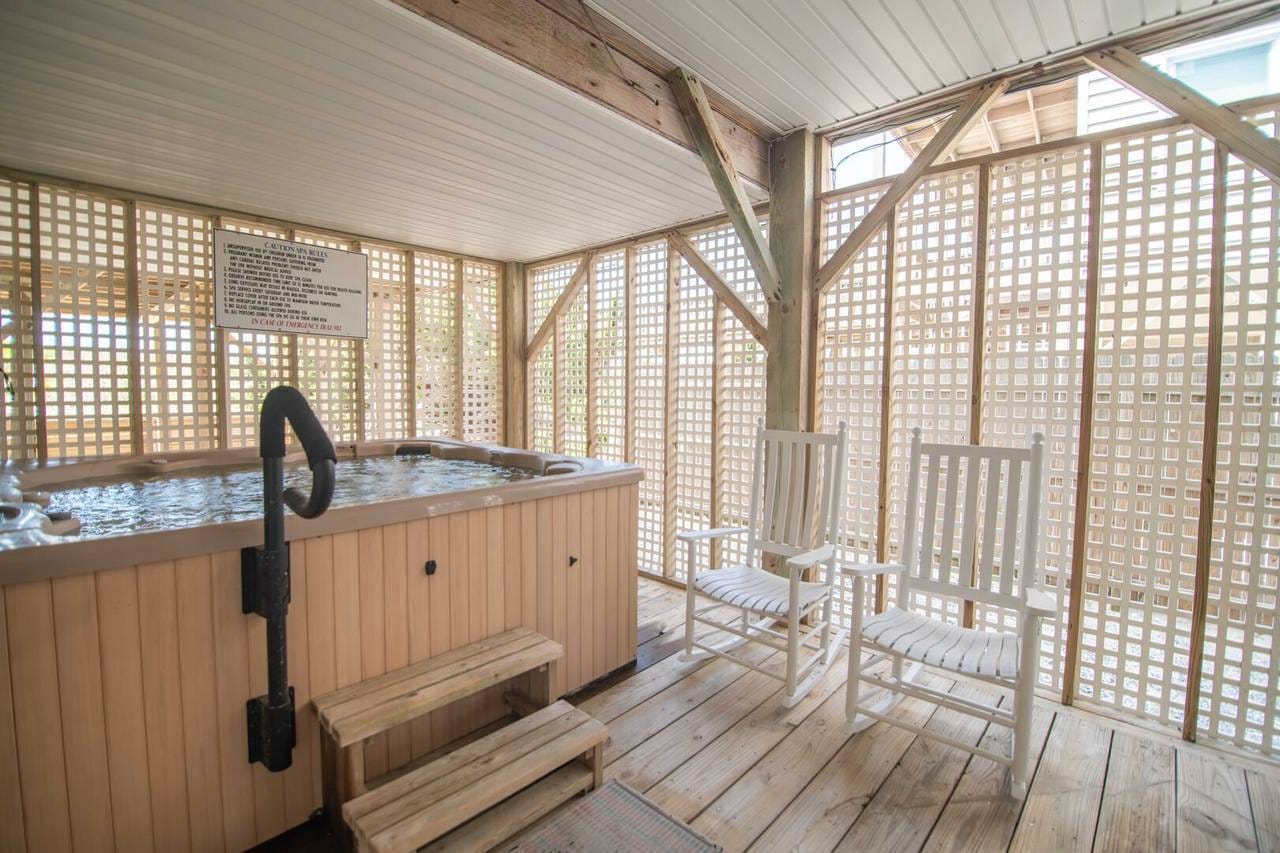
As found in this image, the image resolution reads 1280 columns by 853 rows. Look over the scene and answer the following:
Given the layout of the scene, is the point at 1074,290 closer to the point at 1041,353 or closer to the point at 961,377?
the point at 1041,353

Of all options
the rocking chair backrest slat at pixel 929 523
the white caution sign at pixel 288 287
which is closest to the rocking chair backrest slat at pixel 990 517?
the rocking chair backrest slat at pixel 929 523

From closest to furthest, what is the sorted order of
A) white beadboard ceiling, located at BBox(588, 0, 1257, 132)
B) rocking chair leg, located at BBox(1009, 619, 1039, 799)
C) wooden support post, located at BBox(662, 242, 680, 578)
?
rocking chair leg, located at BBox(1009, 619, 1039, 799) → white beadboard ceiling, located at BBox(588, 0, 1257, 132) → wooden support post, located at BBox(662, 242, 680, 578)

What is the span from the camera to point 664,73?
220cm

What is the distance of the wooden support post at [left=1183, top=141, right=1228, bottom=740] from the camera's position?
74.5 inches

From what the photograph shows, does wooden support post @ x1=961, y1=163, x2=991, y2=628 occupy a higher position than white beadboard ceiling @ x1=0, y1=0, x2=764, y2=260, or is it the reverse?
white beadboard ceiling @ x1=0, y1=0, x2=764, y2=260

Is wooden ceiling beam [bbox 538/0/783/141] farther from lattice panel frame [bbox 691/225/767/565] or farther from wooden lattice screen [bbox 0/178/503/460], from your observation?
wooden lattice screen [bbox 0/178/503/460]

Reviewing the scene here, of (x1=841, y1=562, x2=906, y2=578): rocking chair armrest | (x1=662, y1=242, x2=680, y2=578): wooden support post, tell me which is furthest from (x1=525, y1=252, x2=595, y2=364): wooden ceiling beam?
(x1=841, y1=562, x2=906, y2=578): rocking chair armrest

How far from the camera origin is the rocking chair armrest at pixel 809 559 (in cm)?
201

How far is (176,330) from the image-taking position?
3.21m

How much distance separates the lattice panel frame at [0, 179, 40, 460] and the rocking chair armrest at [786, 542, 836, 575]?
388cm

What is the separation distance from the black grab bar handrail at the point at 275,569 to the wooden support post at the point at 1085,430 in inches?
104

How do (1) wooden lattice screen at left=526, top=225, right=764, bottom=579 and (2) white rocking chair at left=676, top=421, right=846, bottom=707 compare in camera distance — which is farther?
(1) wooden lattice screen at left=526, top=225, right=764, bottom=579

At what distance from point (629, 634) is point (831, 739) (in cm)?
90

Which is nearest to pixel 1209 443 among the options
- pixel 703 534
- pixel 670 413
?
pixel 703 534
